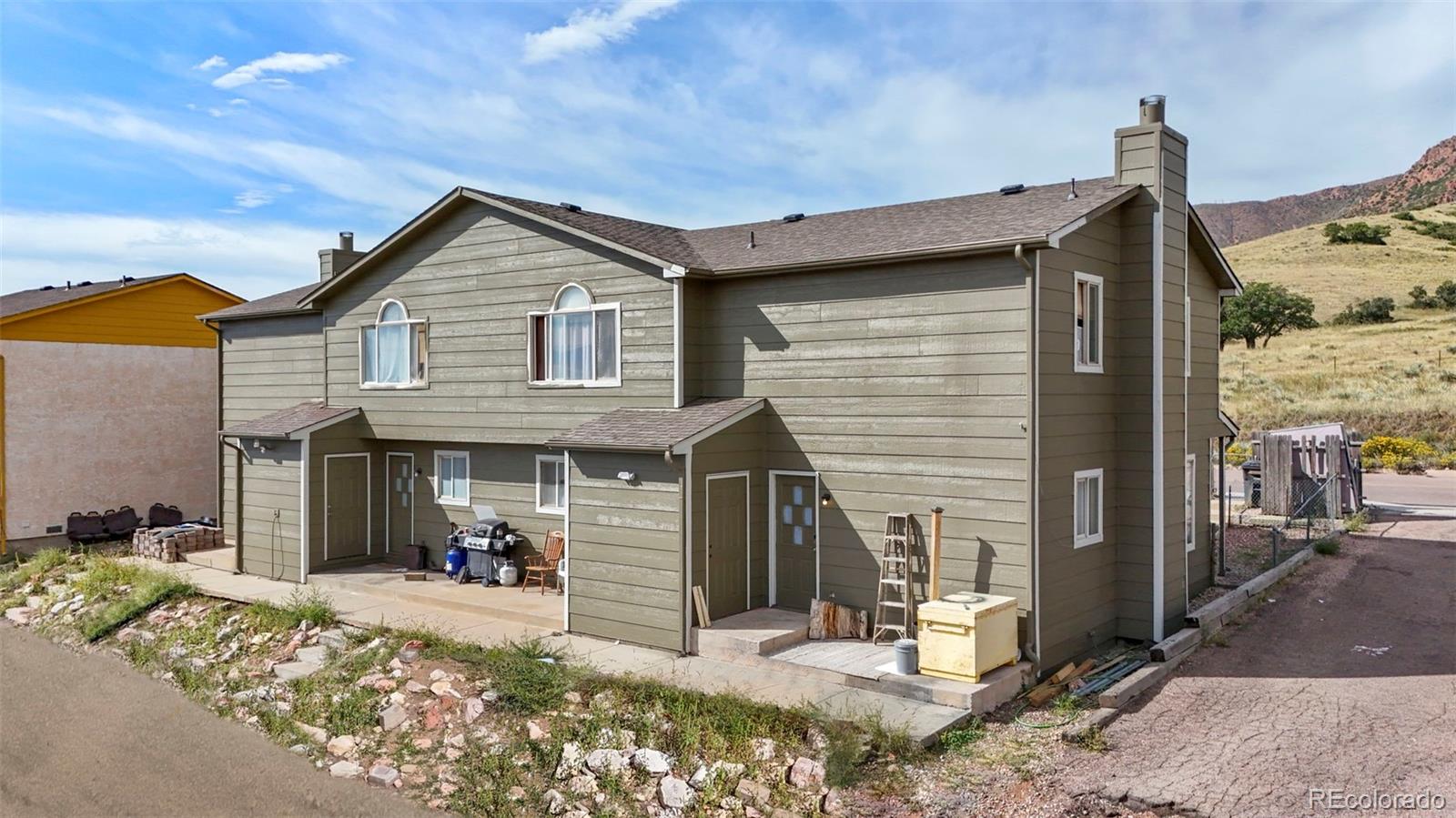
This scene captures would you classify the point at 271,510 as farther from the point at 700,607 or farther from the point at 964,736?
the point at 964,736

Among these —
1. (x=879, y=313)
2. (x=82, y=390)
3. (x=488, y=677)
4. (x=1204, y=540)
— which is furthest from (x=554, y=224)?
(x=82, y=390)

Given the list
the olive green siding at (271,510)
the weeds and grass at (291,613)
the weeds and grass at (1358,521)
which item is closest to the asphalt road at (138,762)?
the weeds and grass at (291,613)

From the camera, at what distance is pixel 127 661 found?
43.0 ft

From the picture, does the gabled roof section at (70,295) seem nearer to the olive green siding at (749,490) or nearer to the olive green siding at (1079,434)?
the olive green siding at (749,490)

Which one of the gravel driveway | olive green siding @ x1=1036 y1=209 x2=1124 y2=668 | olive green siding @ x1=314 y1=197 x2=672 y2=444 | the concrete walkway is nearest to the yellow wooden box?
the concrete walkway

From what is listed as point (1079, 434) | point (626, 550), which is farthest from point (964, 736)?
point (626, 550)

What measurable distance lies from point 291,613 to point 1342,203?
538ft

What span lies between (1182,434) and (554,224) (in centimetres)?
924

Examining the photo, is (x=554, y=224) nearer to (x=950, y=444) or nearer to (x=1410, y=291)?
(x=950, y=444)

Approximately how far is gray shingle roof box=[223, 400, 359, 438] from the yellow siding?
5.39 meters

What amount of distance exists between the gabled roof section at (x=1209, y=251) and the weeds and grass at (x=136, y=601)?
53.1 ft

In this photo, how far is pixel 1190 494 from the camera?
1438cm

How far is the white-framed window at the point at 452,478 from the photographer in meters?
16.1

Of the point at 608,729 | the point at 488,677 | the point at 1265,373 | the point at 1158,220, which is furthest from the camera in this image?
the point at 1265,373
